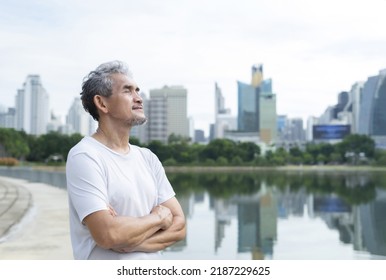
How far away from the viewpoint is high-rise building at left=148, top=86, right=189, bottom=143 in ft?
8.78

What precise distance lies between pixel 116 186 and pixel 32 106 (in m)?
1.55

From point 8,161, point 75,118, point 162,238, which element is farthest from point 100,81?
point 8,161

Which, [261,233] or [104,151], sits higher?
[104,151]

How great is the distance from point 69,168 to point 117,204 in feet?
0.29

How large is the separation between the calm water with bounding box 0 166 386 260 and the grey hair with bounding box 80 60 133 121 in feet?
3.84

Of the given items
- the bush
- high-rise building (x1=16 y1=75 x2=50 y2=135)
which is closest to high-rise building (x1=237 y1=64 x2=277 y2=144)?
high-rise building (x1=16 y1=75 x2=50 y2=135)

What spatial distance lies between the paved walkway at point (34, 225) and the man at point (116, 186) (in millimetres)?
1016

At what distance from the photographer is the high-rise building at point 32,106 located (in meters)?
1.98

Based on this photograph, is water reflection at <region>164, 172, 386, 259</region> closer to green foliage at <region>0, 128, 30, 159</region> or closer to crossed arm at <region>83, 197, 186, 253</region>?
crossed arm at <region>83, 197, 186, 253</region>

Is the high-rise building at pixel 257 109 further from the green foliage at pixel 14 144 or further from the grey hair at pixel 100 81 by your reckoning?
the grey hair at pixel 100 81

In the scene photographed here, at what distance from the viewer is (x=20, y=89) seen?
1956 millimetres

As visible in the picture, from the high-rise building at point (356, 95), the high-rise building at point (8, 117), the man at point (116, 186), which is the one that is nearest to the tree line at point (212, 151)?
the high-rise building at point (8, 117)
